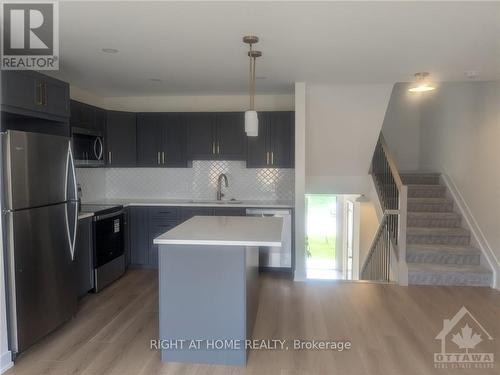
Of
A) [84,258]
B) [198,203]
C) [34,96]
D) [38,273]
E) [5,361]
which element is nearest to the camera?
[5,361]

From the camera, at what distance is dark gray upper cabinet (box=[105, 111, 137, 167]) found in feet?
16.6

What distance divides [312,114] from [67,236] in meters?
3.43

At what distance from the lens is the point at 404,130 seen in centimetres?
682

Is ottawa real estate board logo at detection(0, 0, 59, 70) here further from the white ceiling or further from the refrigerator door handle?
the refrigerator door handle

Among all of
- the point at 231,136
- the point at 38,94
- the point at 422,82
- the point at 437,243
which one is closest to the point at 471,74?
the point at 422,82

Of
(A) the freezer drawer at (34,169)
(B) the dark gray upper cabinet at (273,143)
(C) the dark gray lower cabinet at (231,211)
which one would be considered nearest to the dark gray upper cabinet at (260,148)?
(B) the dark gray upper cabinet at (273,143)

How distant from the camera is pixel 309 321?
3.43m

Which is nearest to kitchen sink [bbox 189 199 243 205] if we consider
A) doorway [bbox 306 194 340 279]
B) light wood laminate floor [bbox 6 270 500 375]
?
light wood laminate floor [bbox 6 270 500 375]

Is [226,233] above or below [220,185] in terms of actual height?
below

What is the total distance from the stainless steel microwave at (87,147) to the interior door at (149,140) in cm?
58

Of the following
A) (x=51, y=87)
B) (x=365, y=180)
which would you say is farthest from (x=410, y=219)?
(x=51, y=87)

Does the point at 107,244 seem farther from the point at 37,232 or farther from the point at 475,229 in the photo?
the point at 475,229

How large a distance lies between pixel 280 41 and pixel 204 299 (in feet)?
7.19

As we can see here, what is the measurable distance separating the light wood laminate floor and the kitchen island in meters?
0.13
